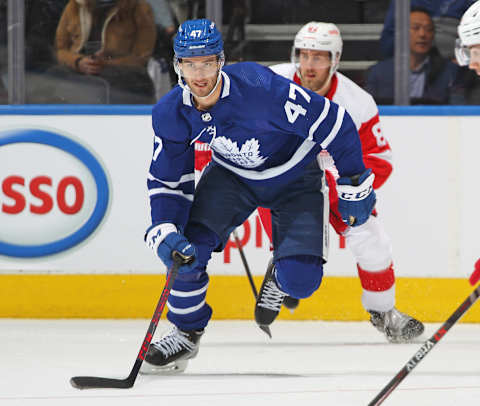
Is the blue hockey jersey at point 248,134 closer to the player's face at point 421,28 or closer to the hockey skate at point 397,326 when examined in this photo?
the hockey skate at point 397,326

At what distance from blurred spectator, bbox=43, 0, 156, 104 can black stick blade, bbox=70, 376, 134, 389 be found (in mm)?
1722

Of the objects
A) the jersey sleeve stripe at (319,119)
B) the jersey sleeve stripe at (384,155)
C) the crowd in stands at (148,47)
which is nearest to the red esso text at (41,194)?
the crowd in stands at (148,47)

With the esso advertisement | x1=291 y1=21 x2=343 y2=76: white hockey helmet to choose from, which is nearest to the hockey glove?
x1=291 y1=21 x2=343 y2=76: white hockey helmet

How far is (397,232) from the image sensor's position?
3990 millimetres

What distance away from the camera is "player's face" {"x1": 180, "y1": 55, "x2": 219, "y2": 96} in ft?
8.69

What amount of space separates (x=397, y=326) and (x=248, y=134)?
109 cm

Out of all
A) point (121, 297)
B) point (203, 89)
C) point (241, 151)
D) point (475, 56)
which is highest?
point (475, 56)

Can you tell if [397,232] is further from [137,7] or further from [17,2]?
[17,2]

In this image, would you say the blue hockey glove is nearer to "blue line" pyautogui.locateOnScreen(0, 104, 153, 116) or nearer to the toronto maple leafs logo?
the toronto maple leafs logo

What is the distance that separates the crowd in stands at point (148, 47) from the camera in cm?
411

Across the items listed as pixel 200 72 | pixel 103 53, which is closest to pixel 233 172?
pixel 200 72

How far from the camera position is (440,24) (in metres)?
4.10

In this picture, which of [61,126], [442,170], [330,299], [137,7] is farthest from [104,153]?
[442,170]

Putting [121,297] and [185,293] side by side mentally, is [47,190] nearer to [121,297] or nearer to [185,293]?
[121,297]
